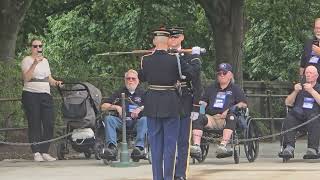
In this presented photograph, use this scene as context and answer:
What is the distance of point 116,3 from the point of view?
2473 centimetres

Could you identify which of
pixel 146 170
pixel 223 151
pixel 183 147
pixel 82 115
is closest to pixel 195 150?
pixel 223 151

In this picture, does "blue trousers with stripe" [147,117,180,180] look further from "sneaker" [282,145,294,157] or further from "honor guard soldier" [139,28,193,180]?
"sneaker" [282,145,294,157]

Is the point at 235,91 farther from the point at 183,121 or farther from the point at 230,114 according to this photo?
the point at 183,121

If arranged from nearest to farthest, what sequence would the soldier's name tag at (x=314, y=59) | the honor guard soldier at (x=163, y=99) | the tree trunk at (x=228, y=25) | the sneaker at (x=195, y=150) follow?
the honor guard soldier at (x=163, y=99)
the sneaker at (x=195, y=150)
the soldier's name tag at (x=314, y=59)
the tree trunk at (x=228, y=25)

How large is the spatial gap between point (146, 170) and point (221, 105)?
75.3 inches

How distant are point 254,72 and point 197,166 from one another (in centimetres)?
1871

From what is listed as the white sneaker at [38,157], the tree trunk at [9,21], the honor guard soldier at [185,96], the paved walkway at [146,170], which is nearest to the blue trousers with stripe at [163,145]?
the honor guard soldier at [185,96]

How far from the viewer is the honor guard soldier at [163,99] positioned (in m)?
8.55

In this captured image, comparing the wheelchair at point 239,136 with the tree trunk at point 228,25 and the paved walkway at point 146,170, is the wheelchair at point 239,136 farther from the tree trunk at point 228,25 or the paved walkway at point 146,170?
the tree trunk at point 228,25

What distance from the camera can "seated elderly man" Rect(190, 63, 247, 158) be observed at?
11.2 meters

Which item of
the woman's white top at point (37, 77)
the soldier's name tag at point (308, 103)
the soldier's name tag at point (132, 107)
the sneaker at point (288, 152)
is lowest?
the sneaker at point (288, 152)

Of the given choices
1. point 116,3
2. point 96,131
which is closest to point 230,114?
point 96,131

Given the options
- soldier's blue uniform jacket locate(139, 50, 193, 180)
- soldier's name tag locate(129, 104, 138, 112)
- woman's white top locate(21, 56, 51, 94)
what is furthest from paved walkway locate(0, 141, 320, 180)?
woman's white top locate(21, 56, 51, 94)

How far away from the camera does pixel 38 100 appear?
12.0 m
